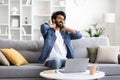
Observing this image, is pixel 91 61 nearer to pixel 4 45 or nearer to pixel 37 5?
pixel 4 45

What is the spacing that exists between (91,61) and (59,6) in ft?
9.60

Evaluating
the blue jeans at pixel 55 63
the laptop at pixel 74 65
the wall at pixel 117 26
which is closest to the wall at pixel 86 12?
the wall at pixel 117 26

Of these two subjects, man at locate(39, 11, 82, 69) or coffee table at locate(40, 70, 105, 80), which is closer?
coffee table at locate(40, 70, 105, 80)

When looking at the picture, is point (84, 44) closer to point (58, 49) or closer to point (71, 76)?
point (58, 49)

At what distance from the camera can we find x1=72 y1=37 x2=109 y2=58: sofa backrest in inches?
167

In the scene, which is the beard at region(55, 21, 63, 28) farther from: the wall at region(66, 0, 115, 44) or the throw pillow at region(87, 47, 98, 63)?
the wall at region(66, 0, 115, 44)

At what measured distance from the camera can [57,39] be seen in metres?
3.90

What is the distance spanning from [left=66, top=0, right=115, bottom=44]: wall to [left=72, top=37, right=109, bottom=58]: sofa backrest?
2.68m

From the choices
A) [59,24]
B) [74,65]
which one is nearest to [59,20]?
[59,24]

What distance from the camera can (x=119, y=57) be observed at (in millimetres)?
4219

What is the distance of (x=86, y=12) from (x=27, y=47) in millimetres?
3311

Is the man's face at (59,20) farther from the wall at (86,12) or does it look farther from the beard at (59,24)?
the wall at (86,12)

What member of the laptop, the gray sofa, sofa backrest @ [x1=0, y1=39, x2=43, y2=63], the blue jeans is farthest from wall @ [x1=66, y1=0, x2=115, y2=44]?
the laptop

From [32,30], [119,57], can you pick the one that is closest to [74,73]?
[119,57]
